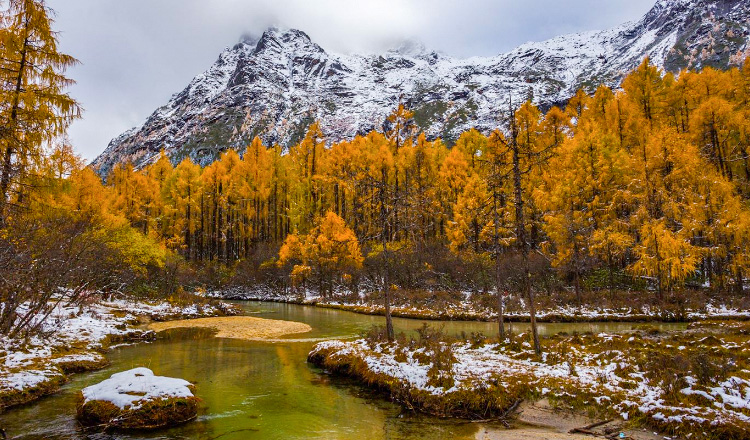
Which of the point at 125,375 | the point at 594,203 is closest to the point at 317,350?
the point at 125,375

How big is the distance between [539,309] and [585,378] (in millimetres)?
14636

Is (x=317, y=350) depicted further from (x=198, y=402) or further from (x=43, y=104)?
(x=43, y=104)

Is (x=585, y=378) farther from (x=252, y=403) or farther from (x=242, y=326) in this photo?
(x=242, y=326)

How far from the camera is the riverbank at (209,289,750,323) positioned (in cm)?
1892

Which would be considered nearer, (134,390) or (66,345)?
(134,390)

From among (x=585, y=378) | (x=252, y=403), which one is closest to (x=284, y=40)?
(x=252, y=403)

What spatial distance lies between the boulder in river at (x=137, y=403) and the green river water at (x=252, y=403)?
0.27 metres

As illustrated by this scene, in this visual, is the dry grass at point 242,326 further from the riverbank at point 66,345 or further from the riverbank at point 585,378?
the riverbank at point 585,378

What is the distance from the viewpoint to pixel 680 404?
6.82m

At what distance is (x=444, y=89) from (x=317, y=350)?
136696mm

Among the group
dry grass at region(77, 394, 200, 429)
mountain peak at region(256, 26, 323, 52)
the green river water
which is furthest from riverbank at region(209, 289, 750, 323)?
mountain peak at region(256, 26, 323, 52)

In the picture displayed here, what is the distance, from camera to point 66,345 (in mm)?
12906

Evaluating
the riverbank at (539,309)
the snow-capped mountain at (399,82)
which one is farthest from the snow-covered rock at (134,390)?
the snow-capped mountain at (399,82)

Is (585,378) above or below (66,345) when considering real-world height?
below
